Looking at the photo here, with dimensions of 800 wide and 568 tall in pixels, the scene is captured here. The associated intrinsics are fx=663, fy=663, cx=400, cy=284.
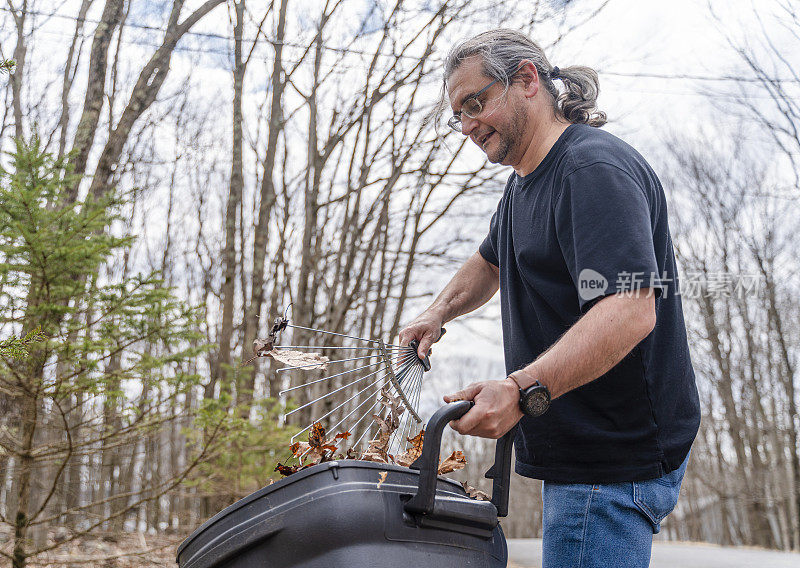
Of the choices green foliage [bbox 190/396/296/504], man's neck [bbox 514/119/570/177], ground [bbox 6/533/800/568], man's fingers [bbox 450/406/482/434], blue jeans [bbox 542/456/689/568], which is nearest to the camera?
man's fingers [bbox 450/406/482/434]

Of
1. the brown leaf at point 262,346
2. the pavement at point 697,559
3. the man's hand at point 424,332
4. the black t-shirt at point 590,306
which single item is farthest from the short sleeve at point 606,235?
the pavement at point 697,559

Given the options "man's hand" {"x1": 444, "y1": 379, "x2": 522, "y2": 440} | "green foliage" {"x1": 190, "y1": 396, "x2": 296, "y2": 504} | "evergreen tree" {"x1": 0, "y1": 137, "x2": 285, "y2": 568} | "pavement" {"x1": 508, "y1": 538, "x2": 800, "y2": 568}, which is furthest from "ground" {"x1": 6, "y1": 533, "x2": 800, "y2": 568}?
"man's hand" {"x1": 444, "y1": 379, "x2": 522, "y2": 440}

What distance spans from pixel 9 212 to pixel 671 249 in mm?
2829

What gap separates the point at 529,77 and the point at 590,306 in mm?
703

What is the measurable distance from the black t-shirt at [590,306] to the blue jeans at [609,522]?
30mm

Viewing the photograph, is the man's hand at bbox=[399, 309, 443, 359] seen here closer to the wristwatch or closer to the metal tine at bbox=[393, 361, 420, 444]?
the metal tine at bbox=[393, 361, 420, 444]

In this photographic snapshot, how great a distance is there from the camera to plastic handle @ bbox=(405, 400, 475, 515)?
1083 mm

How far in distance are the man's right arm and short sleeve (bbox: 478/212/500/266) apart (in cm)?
2

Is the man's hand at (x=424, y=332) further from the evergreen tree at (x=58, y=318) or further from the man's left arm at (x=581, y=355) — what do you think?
the evergreen tree at (x=58, y=318)

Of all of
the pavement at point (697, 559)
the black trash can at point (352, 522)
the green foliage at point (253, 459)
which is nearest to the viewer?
the black trash can at point (352, 522)

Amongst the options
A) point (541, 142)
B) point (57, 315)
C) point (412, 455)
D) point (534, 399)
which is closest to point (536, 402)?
point (534, 399)

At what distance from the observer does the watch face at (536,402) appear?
1.19 meters

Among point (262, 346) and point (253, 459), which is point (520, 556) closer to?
point (253, 459)

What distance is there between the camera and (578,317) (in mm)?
1485
